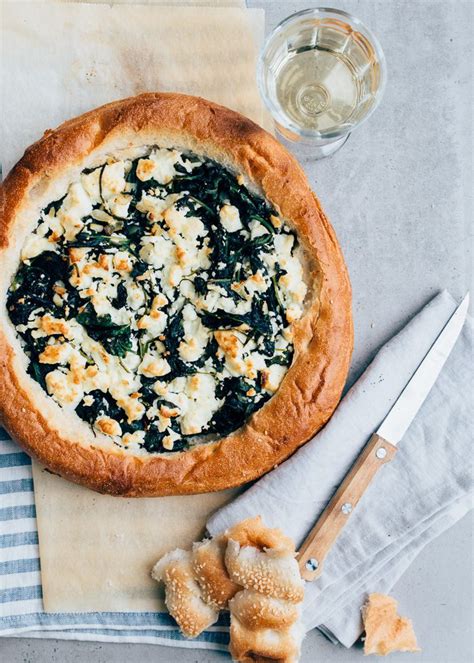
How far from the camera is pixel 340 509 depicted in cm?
320

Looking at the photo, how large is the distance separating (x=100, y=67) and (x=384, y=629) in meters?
2.74

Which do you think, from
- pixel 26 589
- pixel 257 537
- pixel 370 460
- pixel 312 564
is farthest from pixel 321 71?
pixel 26 589

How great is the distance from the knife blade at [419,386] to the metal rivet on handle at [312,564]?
59 cm

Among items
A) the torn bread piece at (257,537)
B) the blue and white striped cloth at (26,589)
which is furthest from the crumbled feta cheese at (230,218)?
the blue and white striped cloth at (26,589)

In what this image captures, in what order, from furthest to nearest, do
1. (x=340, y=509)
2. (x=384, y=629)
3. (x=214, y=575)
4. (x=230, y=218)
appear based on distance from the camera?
(x=384, y=629) → (x=340, y=509) → (x=214, y=575) → (x=230, y=218)

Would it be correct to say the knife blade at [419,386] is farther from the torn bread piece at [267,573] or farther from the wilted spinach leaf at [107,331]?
the wilted spinach leaf at [107,331]

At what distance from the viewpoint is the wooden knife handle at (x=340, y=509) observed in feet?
10.5

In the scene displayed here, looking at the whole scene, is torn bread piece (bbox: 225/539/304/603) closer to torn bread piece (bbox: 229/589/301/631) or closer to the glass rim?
torn bread piece (bbox: 229/589/301/631)

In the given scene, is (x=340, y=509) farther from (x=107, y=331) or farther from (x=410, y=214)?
(x=410, y=214)

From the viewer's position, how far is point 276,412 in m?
2.96

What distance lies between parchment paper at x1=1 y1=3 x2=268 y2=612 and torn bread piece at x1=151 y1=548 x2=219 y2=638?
6.2 inches

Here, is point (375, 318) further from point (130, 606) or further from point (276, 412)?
point (130, 606)

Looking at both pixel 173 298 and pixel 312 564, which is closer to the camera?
pixel 173 298

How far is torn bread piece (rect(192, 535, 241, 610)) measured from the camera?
309 cm
